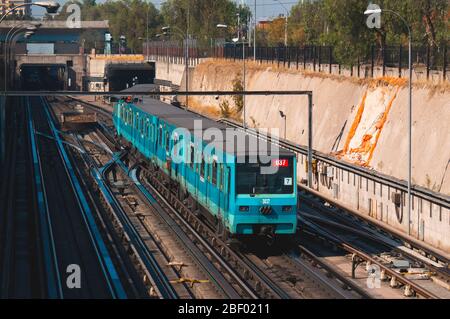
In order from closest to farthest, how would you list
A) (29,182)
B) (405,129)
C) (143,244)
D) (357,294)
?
(357,294) < (143,244) < (405,129) < (29,182)

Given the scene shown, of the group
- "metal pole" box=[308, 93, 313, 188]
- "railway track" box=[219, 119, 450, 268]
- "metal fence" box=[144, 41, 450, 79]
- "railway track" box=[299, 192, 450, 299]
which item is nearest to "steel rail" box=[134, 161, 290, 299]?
"railway track" box=[299, 192, 450, 299]

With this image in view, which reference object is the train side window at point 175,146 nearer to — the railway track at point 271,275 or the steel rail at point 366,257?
the railway track at point 271,275

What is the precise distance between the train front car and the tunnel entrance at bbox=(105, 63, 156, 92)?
7466 cm

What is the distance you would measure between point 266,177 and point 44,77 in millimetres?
119237

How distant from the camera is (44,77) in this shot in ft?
465

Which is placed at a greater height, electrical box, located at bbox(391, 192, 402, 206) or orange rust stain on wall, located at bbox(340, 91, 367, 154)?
orange rust stain on wall, located at bbox(340, 91, 367, 154)

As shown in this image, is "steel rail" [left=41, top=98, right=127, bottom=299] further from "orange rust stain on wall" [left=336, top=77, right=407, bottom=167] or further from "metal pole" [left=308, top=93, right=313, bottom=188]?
"orange rust stain on wall" [left=336, top=77, right=407, bottom=167]

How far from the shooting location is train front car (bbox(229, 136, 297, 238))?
26.0m

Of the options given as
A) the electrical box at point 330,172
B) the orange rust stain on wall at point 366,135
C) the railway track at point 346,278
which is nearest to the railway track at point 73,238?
the railway track at point 346,278

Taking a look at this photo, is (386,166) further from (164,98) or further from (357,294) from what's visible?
(164,98)

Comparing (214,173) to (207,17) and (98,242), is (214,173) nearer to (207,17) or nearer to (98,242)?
(98,242)

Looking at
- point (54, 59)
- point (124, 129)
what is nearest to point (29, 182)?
point (124, 129)

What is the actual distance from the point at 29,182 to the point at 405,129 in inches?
676

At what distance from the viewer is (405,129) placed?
4006 centimetres
